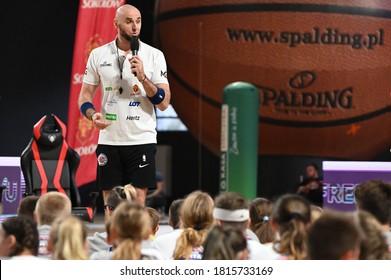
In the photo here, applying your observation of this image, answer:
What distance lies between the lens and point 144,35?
1327cm

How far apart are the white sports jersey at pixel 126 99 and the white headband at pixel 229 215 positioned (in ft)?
4.00

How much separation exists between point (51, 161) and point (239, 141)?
1.44 metres

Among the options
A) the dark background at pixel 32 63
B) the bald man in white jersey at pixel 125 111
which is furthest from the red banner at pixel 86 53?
the bald man in white jersey at pixel 125 111

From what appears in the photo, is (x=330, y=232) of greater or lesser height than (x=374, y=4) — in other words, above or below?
below

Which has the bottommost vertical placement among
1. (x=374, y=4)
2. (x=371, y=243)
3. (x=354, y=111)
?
(x=371, y=243)

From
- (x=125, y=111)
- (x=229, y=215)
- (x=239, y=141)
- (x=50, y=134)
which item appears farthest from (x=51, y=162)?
(x=229, y=215)

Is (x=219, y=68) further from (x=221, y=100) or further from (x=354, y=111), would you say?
(x=354, y=111)

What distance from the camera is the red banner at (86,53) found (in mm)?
9330

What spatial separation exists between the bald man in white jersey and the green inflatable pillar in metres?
1.89

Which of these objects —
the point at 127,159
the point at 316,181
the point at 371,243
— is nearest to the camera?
the point at 371,243

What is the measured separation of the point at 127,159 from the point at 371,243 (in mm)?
2124

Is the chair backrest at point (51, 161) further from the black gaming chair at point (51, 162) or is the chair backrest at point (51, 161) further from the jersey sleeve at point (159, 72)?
the jersey sleeve at point (159, 72)

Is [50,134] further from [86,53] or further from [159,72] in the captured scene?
[86,53]

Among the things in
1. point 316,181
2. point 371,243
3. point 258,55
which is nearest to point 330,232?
point 371,243
